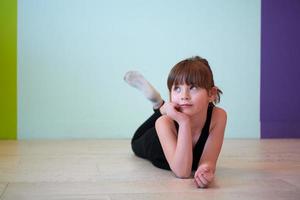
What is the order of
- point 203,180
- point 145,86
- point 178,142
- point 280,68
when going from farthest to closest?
point 280,68
point 145,86
point 178,142
point 203,180

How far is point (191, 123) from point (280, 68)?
1.56 m

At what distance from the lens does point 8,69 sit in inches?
96.7

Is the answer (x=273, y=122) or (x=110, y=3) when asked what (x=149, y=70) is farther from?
(x=273, y=122)

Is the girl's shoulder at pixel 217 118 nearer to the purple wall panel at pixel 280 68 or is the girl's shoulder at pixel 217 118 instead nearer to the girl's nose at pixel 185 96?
the girl's nose at pixel 185 96

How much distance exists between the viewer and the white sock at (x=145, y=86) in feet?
5.68

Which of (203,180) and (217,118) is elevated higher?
(217,118)

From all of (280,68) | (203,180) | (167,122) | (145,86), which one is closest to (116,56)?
(145,86)

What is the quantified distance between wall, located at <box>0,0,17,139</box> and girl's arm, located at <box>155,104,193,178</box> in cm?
140

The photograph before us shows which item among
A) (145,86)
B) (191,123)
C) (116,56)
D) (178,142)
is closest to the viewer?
(178,142)

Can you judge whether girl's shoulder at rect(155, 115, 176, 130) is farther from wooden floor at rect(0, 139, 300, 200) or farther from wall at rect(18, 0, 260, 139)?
wall at rect(18, 0, 260, 139)

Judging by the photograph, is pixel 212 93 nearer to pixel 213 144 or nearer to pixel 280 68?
pixel 213 144

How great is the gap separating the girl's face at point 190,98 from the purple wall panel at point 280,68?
1558 mm

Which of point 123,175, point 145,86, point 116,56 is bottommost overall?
point 123,175

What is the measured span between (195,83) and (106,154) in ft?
2.44
